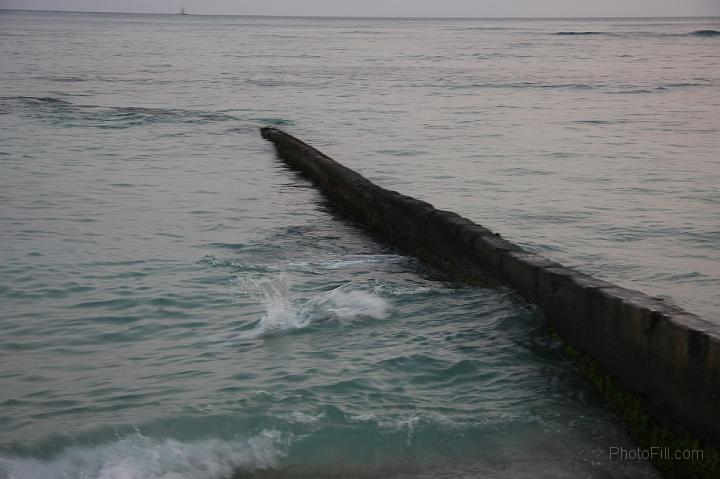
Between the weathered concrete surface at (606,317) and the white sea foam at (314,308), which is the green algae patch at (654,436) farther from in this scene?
the white sea foam at (314,308)

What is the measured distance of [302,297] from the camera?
7.95m

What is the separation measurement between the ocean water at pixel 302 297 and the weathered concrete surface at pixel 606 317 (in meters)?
0.24

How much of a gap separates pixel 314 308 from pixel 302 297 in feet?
1.10

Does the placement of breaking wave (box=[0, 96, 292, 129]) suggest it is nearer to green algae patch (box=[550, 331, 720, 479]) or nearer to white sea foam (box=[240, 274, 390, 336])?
white sea foam (box=[240, 274, 390, 336])

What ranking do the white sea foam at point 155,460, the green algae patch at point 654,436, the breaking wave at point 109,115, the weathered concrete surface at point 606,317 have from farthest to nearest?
the breaking wave at point 109,115 → the white sea foam at point 155,460 → the weathered concrete surface at point 606,317 → the green algae patch at point 654,436

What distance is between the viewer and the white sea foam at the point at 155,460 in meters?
4.88

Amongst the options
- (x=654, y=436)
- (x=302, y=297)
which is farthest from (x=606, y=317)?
A: (x=302, y=297)

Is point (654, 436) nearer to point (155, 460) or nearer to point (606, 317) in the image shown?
point (606, 317)

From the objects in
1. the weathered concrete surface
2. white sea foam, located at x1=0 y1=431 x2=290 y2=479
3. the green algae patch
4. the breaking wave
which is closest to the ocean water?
white sea foam, located at x1=0 y1=431 x2=290 y2=479

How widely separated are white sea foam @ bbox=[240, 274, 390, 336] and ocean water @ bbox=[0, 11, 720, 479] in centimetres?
3

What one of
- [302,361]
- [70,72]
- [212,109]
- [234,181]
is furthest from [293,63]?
[302,361]

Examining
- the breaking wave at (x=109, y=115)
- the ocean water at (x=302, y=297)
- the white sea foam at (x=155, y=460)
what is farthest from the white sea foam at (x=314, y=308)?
the breaking wave at (x=109, y=115)

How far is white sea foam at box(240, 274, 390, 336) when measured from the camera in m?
7.31

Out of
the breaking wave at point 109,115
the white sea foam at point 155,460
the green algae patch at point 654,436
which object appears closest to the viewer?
the green algae patch at point 654,436
